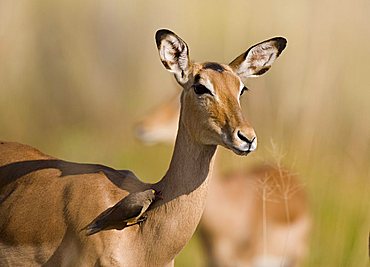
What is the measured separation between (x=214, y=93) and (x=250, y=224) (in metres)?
3.55

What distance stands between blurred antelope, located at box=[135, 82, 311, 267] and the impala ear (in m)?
2.52

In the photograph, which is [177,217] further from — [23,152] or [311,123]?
[311,123]

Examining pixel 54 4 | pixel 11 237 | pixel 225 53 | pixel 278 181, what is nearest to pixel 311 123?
pixel 278 181

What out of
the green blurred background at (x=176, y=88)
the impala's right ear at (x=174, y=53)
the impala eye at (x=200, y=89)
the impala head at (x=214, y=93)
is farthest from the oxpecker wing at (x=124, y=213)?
the green blurred background at (x=176, y=88)

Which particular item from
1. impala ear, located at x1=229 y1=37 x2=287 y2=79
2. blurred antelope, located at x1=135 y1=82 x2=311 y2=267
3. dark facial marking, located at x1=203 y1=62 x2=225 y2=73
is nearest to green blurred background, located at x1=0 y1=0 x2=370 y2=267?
blurred antelope, located at x1=135 y1=82 x2=311 y2=267

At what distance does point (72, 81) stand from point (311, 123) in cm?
195

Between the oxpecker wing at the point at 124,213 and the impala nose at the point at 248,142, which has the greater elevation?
the impala nose at the point at 248,142

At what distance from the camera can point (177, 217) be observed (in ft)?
17.9

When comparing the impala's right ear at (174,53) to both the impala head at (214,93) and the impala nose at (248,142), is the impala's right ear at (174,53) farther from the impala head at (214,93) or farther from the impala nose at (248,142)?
the impala nose at (248,142)

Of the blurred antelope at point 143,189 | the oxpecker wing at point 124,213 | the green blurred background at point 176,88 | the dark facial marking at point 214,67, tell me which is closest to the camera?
the oxpecker wing at point 124,213

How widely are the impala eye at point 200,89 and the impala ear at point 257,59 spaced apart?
345 mm

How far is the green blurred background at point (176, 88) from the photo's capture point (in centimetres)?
817

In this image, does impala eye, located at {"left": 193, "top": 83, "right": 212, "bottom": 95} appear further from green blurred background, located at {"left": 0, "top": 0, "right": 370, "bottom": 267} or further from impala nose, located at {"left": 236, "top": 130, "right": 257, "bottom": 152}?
green blurred background, located at {"left": 0, "top": 0, "right": 370, "bottom": 267}

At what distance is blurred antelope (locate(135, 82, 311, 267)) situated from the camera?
8.59 m
